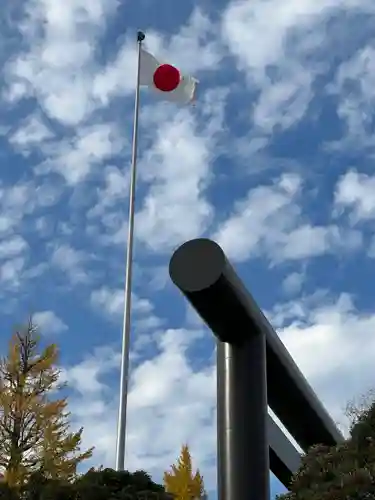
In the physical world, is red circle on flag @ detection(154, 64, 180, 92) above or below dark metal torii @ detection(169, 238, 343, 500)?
above

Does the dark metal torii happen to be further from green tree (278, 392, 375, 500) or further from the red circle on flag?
the red circle on flag

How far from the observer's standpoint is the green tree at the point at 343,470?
5238 mm

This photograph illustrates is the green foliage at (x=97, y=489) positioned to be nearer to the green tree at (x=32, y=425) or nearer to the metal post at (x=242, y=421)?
the metal post at (x=242, y=421)

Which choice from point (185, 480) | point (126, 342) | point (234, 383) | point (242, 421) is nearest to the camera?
point (242, 421)

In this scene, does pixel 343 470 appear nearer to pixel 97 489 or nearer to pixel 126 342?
pixel 97 489

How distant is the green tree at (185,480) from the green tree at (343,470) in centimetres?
2456

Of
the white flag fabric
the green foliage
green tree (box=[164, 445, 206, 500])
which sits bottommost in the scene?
the green foliage

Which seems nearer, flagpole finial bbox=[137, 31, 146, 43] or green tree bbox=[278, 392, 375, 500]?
green tree bbox=[278, 392, 375, 500]

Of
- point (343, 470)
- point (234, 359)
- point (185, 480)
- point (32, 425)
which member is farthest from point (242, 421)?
point (185, 480)

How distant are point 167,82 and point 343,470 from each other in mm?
14692

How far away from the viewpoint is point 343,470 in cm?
561

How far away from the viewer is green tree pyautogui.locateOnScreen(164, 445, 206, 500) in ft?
100

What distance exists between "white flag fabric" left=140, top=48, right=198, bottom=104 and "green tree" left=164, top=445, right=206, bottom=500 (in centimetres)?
1697

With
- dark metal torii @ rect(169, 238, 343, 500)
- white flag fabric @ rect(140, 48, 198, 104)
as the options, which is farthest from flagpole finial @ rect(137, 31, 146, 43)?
dark metal torii @ rect(169, 238, 343, 500)
